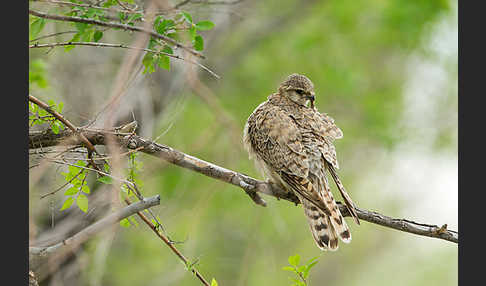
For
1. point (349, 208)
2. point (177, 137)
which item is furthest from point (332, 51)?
point (349, 208)

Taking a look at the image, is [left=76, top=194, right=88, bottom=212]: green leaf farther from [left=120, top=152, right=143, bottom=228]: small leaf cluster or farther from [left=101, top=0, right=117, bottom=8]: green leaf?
[left=101, top=0, right=117, bottom=8]: green leaf

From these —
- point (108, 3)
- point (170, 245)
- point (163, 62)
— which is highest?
point (108, 3)

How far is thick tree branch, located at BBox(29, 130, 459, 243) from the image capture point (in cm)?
349

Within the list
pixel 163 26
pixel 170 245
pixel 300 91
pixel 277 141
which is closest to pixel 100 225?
pixel 170 245

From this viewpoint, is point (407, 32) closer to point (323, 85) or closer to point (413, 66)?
point (323, 85)

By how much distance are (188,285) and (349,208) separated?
384 inches

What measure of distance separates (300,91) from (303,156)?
0.92 meters

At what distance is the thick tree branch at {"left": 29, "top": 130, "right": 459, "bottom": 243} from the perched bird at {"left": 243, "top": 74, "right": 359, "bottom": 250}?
11.2 inches

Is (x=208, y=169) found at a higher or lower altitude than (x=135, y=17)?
lower

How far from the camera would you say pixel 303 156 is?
4.84m

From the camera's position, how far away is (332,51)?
1141 centimetres

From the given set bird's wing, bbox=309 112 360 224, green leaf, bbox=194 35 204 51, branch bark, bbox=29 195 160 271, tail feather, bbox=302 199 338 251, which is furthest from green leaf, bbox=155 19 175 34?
tail feather, bbox=302 199 338 251

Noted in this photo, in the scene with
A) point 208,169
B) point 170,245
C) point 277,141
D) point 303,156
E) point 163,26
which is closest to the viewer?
point 170,245

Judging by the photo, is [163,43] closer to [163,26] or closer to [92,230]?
[163,26]
